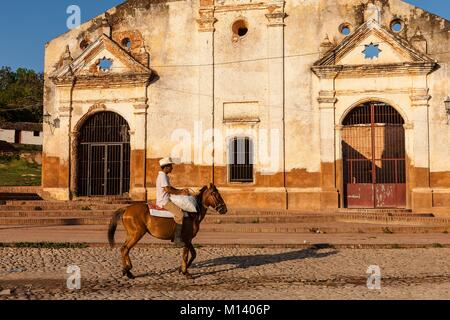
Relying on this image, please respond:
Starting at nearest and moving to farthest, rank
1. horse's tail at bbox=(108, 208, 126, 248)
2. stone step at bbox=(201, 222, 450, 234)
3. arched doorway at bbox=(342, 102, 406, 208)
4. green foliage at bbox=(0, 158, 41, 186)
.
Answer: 1. horse's tail at bbox=(108, 208, 126, 248)
2. stone step at bbox=(201, 222, 450, 234)
3. arched doorway at bbox=(342, 102, 406, 208)
4. green foliage at bbox=(0, 158, 41, 186)

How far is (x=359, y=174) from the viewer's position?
18609 millimetres

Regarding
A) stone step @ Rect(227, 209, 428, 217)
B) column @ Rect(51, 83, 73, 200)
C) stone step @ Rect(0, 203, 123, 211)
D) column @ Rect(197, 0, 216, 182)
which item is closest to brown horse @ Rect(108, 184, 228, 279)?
stone step @ Rect(227, 209, 428, 217)

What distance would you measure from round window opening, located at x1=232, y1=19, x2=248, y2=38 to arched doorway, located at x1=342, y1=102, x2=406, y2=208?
5196 millimetres

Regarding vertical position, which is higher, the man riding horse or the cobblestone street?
Answer: the man riding horse

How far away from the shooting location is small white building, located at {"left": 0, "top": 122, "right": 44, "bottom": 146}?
1930 inches

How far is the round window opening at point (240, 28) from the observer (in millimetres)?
19438

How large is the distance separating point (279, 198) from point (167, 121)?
17.4ft

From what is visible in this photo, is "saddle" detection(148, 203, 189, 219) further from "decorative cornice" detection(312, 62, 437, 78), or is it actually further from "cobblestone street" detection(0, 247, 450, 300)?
"decorative cornice" detection(312, 62, 437, 78)

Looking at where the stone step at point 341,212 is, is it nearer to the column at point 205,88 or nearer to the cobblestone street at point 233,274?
the column at point 205,88

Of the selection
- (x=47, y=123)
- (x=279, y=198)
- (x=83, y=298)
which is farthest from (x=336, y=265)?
(x=47, y=123)

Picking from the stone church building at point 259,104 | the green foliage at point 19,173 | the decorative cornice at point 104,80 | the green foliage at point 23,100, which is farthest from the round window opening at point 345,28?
the green foliage at point 23,100

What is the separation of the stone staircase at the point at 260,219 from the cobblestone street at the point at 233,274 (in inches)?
133

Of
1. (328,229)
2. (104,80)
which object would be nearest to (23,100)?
(104,80)

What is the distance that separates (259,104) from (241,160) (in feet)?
7.35
